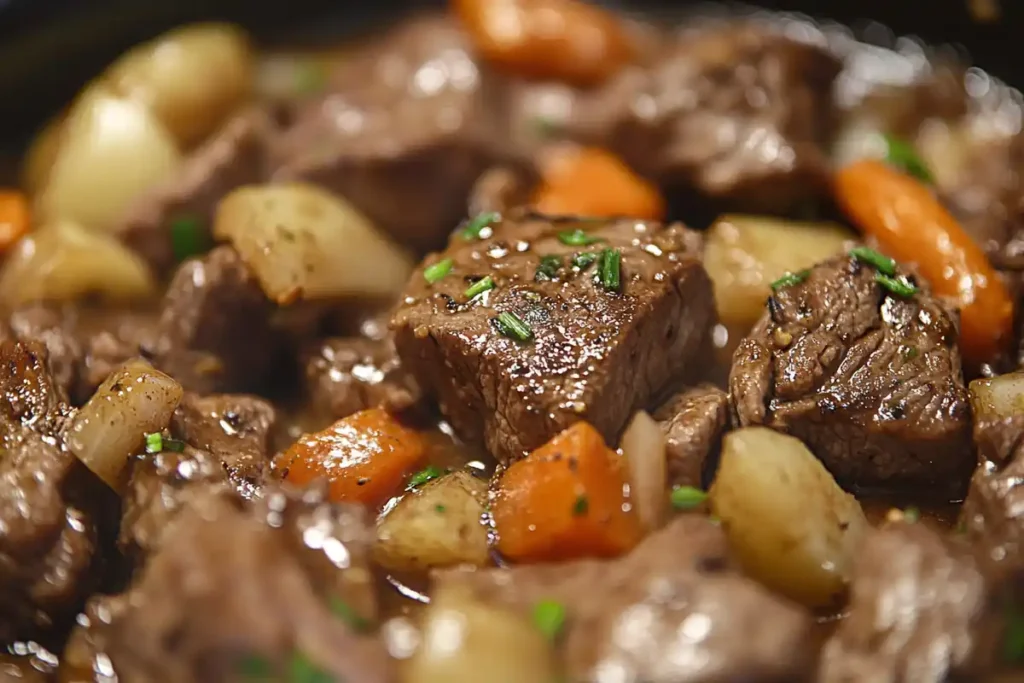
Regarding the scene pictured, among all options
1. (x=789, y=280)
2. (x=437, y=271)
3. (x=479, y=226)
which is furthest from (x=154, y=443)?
(x=789, y=280)

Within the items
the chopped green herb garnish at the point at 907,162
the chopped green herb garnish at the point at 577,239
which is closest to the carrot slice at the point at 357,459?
the chopped green herb garnish at the point at 577,239

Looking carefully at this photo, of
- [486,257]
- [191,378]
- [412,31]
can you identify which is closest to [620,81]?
[412,31]

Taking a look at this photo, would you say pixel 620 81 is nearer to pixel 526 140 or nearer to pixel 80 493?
pixel 526 140

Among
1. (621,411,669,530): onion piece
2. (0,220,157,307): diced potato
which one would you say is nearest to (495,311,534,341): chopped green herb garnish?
(621,411,669,530): onion piece

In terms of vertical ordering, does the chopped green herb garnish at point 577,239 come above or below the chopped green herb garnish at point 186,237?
above

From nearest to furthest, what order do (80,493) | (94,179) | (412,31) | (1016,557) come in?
(1016,557) → (80,493) → (94,179) → (412,31)

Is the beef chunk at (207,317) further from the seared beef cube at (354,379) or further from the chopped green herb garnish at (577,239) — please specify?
the chopped green herb garnish at (577,239)
